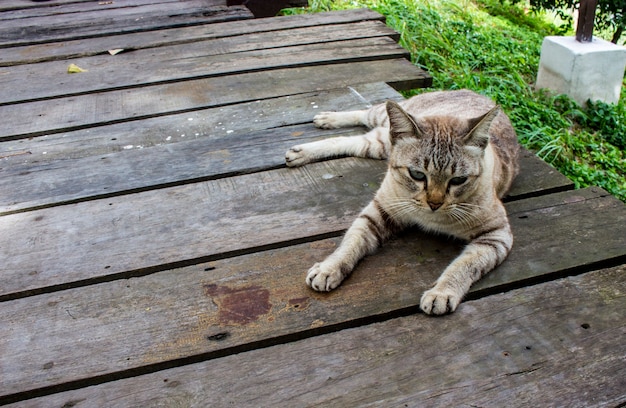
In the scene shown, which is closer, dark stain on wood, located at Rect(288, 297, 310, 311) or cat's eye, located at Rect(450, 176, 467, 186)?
dark stain on wood, located at Rect(288, 297, 310, 311)

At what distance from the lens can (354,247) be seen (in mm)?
2049

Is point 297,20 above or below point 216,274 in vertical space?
above

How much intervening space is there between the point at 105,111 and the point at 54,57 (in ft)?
3.96

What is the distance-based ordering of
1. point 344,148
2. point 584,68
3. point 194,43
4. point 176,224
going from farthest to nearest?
point 584,68, point 194,43, point 344,148, point 176,224

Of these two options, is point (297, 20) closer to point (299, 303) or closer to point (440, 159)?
point (440, 159)

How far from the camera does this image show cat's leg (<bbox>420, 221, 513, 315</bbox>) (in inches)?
70.7

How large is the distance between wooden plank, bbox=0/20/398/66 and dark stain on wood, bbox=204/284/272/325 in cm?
263

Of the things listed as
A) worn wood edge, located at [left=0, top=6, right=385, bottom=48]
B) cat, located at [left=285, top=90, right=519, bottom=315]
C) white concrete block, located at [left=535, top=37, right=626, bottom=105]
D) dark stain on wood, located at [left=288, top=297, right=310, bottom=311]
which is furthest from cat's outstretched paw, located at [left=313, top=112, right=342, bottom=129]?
white concrete block, located at [left=535, top=37, right=626, bottom=105]

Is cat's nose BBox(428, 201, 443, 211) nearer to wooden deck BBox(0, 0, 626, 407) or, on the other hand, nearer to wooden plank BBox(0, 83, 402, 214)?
wooden deck BBox(0, 0, 626, 407)

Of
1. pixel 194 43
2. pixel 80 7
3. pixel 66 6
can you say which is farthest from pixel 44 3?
pixel 194 43

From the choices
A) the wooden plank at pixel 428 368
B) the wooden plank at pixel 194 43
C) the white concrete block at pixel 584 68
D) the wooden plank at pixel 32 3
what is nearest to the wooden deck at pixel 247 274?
the wooden plank at pixel 428 368

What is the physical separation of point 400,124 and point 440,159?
0.72ft

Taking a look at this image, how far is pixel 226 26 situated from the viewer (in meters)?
4.69

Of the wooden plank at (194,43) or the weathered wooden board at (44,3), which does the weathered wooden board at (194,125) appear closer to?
the wooden plank at (194,43)
